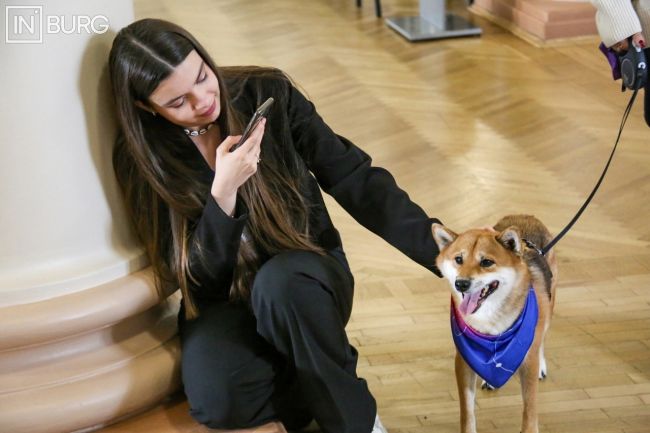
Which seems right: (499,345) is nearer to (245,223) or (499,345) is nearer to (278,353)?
(278,353)

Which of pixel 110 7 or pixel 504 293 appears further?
pixel 504 293

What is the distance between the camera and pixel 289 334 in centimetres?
222

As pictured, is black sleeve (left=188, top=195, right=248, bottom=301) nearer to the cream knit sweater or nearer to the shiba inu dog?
the shiba inu dog

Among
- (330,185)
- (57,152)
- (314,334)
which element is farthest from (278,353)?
(57,152)

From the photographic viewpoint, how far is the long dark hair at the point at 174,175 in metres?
2.10

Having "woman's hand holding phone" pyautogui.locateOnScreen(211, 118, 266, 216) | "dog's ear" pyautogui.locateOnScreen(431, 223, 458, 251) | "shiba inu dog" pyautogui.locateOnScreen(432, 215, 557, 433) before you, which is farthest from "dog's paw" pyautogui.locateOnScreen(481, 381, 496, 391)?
"woman's hand holding phone" pyautogui.locateOnScreen(211, 118, 266, 216)

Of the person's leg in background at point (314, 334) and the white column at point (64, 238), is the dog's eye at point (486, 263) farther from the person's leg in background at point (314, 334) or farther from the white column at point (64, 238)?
the white column at point (64, 238)

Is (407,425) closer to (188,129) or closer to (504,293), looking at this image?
(504,293)

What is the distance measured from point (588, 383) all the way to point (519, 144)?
6.91 feet

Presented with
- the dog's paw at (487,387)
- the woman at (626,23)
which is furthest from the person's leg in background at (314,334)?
the woman at (626,23)

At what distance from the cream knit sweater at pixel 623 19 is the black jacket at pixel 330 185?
875 mm

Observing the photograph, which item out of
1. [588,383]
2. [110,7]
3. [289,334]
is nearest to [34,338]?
[289,334]

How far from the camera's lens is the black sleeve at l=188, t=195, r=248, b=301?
2176 millimetres

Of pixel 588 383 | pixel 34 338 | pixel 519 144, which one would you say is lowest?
pixel 519 144
